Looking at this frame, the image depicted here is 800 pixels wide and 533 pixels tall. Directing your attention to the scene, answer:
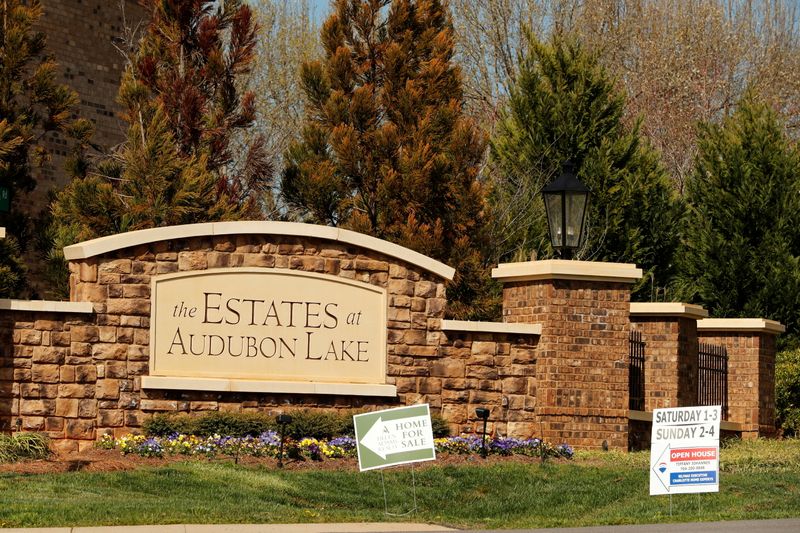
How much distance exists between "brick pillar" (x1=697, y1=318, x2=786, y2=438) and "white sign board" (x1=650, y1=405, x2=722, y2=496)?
10833mm

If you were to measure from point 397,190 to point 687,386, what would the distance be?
6.11 m

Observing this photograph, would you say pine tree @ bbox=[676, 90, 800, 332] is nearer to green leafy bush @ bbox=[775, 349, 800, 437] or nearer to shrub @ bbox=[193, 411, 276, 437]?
green leafy bush @ bbox=[775, 349, 800, 437]

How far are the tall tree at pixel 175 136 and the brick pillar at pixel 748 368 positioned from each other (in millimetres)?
8780

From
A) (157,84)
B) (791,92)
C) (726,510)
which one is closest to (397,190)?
(157,84)

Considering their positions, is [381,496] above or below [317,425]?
below

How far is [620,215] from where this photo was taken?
25875 mm

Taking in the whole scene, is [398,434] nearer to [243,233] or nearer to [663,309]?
[243,233]

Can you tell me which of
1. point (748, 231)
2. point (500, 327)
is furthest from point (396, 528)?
point (748, 231)

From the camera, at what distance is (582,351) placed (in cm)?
1814

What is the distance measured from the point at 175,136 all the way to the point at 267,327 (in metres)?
6.59

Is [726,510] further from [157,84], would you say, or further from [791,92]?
[791,92]

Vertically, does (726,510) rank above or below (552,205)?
below

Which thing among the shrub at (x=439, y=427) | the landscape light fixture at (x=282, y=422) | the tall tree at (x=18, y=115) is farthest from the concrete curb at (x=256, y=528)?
the tall tree at (x=18, y=115)

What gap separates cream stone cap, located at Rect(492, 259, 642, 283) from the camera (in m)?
18.0
